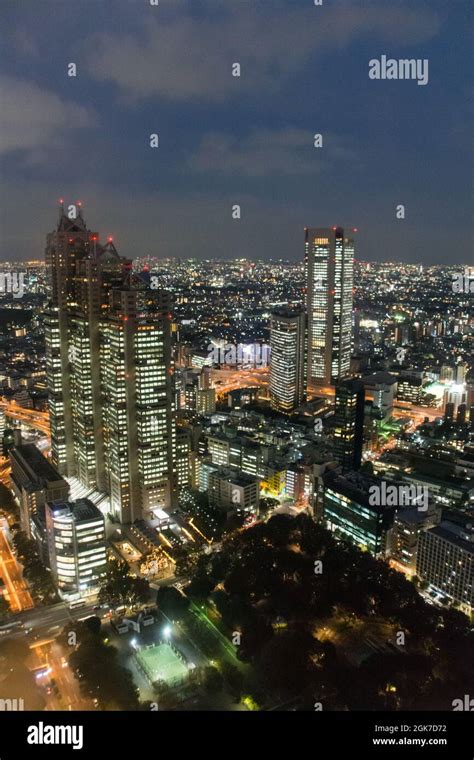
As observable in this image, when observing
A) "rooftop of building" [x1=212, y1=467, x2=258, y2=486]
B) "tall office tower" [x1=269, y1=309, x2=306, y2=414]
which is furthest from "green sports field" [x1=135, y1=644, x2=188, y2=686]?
"tall office tower" [x1=269, y1=309, x2=306, y2=414]

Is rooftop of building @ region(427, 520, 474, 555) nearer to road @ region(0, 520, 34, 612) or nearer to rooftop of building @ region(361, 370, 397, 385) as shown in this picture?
road @ region(0, 520, 34, 612)

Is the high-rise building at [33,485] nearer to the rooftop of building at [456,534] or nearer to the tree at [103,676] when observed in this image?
the tree at [103,676]

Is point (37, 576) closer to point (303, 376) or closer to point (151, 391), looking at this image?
point (151, 391)

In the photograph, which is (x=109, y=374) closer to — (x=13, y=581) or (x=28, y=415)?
(x=13, y=581)

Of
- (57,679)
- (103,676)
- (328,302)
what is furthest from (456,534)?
(328,302)

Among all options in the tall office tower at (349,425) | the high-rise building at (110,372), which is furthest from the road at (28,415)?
the tall office tower at (349,425)

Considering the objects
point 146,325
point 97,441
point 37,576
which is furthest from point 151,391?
point 37,576
